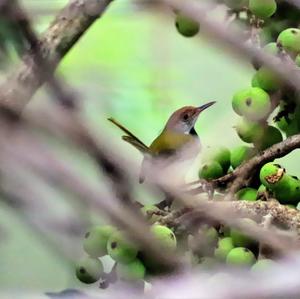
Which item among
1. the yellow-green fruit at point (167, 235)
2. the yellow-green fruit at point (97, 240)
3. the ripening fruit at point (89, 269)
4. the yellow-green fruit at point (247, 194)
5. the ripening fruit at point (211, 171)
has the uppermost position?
the ripening fruit at point (211, 171)

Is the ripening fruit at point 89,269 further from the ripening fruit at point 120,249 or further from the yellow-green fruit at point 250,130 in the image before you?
the yellow-green fruit at point 250,130

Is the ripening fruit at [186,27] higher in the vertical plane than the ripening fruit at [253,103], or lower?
higher

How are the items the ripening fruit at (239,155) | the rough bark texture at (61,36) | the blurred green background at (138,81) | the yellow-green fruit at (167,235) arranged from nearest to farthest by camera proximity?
the yellow-green fruit at (167,235) < the rough bark texture at (61,36) < the ripening fruit at (239,155) < the blurred green background at (138,81)

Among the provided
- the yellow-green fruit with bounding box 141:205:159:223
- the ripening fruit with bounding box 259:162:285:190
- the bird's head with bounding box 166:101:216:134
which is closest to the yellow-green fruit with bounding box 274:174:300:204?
the ripening fruit with bounding box 259:162:285:190

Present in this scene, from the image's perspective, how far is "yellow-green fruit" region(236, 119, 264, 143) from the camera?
74cm

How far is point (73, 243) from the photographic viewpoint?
0.54 metres

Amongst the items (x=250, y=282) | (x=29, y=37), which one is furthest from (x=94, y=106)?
(x=250, y=282)

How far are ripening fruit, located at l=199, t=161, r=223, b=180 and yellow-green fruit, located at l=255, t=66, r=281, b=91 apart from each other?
0.08m

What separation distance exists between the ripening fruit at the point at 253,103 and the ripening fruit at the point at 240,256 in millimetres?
135

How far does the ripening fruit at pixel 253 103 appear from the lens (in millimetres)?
715

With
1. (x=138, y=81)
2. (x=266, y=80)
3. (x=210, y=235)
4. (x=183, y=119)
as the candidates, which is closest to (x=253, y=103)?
(x=266, y=80)

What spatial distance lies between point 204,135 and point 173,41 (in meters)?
0.24

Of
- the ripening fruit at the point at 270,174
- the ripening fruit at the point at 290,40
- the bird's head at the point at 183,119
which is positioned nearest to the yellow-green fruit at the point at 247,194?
the ripening fruit at the point at 270,174

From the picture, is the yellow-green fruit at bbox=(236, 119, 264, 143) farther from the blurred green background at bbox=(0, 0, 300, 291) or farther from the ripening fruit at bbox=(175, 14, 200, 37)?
the blurred green background at bbox=(0, 0, 300, 291)
